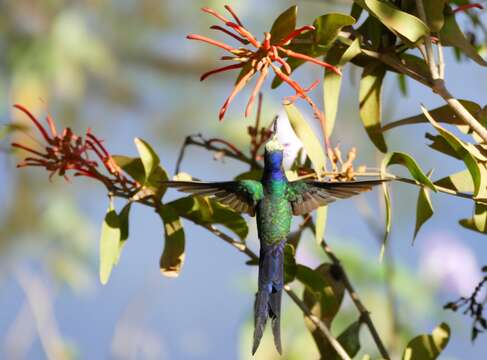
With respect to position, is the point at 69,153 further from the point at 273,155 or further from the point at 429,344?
the point at 429,344

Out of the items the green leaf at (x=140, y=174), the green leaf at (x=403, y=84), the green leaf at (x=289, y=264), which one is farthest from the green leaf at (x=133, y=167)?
the green leaf at (x=403, y=84)

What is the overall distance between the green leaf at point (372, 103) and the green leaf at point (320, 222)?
0.06m

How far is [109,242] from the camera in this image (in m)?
0.47

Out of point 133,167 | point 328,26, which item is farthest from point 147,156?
point 328,26

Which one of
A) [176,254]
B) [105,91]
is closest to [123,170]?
[176,254]

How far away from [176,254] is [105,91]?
8.81ft

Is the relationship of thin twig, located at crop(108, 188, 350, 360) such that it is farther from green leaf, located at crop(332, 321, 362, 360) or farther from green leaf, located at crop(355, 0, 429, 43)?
green leaf, located at crop(355, 0, 429, 43)

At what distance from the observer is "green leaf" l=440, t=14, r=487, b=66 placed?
45 centimetres

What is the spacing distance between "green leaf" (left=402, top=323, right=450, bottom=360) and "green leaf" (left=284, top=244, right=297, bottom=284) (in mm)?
90

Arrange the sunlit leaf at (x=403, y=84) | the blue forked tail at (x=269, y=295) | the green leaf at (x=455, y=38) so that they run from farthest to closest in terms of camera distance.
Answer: the sunlit leaf at (x=403, y=84)
the green leaf at (x=455, y=38)
the blue forked tail at (x=269, y=295)

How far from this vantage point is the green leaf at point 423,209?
43cm

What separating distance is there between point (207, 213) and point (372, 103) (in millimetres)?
122

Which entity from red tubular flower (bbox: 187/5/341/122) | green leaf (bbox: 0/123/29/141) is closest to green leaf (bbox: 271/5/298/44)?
red tubular flower (bbox: 187/5/341/122)

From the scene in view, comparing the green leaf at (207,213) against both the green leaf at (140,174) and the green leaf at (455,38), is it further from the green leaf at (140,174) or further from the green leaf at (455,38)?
the green leaf at (455,38)
